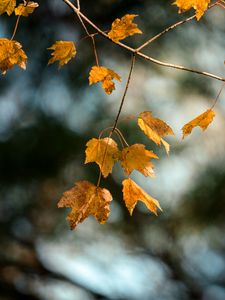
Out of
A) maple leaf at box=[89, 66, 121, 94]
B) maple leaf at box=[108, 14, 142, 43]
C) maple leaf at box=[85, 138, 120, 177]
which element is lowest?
maple leaf at box=[85, 138, 120, 177]

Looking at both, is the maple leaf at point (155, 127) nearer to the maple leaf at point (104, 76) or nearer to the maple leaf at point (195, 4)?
the maple leaf at point (104, 76)

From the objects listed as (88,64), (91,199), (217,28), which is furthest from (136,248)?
(91,199)

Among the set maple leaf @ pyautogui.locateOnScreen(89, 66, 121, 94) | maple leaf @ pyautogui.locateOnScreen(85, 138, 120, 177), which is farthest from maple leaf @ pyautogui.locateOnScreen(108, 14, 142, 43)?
maple leaf @ pyautogui.locateOnScreen(85, 138, 120, 177)

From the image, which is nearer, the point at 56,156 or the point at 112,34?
the point at 112,34

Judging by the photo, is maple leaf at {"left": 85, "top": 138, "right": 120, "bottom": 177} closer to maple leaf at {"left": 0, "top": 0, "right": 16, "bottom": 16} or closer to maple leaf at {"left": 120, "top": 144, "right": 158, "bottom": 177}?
maple leaf at {"left": 120, "top": 144, "right": 158, "bottom": 177}

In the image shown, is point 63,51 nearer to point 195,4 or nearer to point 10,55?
point 10,55

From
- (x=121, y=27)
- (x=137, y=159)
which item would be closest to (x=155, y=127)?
(x=137, y=159)

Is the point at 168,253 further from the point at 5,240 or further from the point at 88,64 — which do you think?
the point at 88,64
